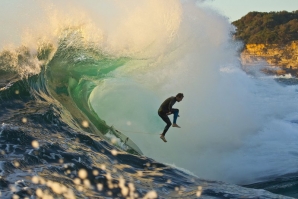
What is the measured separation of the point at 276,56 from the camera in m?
76.2

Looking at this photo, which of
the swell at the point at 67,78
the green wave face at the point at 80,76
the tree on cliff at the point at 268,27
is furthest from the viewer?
the tree on cliff at the point at 268,27

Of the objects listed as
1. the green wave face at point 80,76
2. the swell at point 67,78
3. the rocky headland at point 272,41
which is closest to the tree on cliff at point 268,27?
the rocky headland at point 272,41

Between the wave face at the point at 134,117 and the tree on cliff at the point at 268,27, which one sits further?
the tree on cliff at the point at 268,27

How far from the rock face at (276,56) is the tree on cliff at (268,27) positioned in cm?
123

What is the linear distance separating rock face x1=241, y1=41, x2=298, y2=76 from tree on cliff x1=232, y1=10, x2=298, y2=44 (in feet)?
4.03

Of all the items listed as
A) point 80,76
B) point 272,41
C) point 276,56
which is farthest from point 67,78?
point 272,41

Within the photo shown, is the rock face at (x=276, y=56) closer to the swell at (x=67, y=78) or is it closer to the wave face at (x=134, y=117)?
the wave face at (x=134, y=117)

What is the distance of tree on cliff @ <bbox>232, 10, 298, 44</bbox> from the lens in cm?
7900

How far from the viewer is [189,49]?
16.3m

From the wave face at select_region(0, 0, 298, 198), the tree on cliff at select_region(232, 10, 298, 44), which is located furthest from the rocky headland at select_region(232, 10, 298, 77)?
the wave face at select_region(0, 0, 298, 198)

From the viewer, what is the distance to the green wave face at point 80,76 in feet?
34.3

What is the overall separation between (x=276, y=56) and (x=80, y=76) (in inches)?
2686

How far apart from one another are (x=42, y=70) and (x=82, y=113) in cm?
159

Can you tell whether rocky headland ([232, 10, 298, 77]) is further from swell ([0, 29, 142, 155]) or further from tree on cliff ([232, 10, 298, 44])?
swell ([0, 29, 142, 155])
